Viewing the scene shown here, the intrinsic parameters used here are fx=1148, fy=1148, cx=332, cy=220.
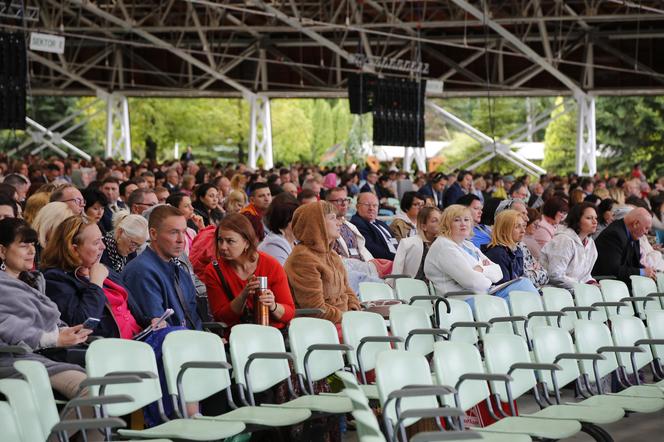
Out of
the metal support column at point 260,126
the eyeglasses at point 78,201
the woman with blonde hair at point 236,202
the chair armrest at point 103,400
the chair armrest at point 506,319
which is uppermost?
the metal support column at point 260,126

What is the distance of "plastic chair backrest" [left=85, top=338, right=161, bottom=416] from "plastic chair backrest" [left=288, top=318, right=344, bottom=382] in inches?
37.4

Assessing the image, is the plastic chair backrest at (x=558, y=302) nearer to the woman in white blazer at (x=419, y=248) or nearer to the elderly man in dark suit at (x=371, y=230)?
the woman in white blazer at (x=419, y=248)

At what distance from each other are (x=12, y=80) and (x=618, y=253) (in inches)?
484

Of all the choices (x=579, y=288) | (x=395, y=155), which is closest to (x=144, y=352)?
(x=579, y=288)

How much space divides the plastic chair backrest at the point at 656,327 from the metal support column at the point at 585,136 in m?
23.0

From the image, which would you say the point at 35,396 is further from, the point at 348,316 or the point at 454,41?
the point at 454,41

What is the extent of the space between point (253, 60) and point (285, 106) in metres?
28.1

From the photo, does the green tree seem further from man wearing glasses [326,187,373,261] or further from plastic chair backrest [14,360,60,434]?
plastic chair backrest [14,360,60,434]

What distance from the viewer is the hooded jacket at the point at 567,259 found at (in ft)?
33.0

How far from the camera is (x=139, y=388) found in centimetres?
534

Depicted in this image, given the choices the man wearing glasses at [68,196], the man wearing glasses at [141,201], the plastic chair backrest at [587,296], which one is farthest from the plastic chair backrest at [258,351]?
the man wearing glasses at [141,201]

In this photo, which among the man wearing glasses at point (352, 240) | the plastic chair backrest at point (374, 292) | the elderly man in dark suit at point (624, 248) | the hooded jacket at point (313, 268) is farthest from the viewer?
the elderly man in dark suit at point (624, 248)

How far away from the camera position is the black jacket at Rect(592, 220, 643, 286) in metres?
10.9

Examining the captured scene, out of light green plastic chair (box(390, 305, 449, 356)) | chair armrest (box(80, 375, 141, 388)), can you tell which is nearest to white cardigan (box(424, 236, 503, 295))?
light green plastic chair (box(390, 305, 449, 356))
